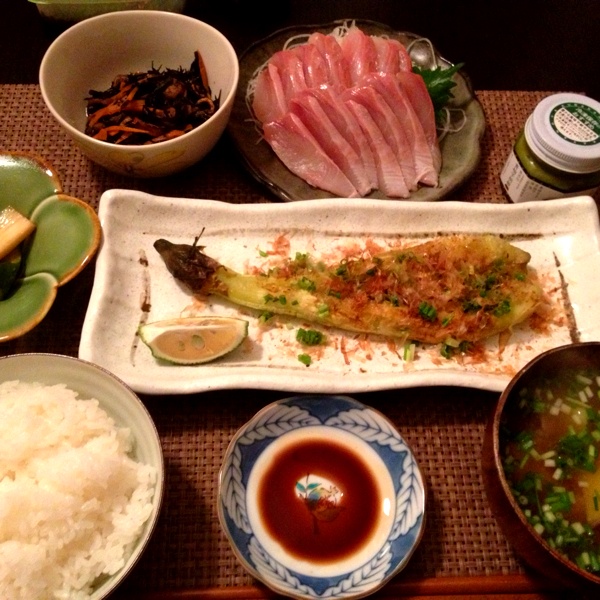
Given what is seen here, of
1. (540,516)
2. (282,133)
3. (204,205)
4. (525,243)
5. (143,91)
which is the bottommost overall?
(540,516)

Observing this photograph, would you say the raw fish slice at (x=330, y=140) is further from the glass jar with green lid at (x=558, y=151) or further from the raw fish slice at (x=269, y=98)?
the glass jar with green lid at (x=558, y=151)

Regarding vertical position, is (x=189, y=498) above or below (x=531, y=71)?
below

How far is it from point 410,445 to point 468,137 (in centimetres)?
144

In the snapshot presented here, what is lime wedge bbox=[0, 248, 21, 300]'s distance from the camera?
190 centimetres

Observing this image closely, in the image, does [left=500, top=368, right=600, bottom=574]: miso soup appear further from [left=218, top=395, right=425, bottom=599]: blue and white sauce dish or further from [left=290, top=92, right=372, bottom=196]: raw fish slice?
[left=290, top=92, right=372, bottom=196]: raw fish slice

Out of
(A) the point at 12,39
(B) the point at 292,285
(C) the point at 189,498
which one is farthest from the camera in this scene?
(A) the point at 12,39

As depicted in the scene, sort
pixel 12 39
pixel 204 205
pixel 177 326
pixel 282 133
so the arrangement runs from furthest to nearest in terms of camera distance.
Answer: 1. pixel 12 39
2. pixel 282 133
3. pixel 204 205
4. pixel 177 326

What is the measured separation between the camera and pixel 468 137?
2.47 meters

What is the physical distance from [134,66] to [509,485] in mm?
2246

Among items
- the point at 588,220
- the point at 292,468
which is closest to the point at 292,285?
the point at 292,468

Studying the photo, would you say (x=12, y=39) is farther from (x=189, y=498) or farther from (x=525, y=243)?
(x=525, y=243)

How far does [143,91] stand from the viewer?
7.51ft

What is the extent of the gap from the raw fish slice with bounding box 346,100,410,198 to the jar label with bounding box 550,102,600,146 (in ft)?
2.01

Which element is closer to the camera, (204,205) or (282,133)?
(204,205)
